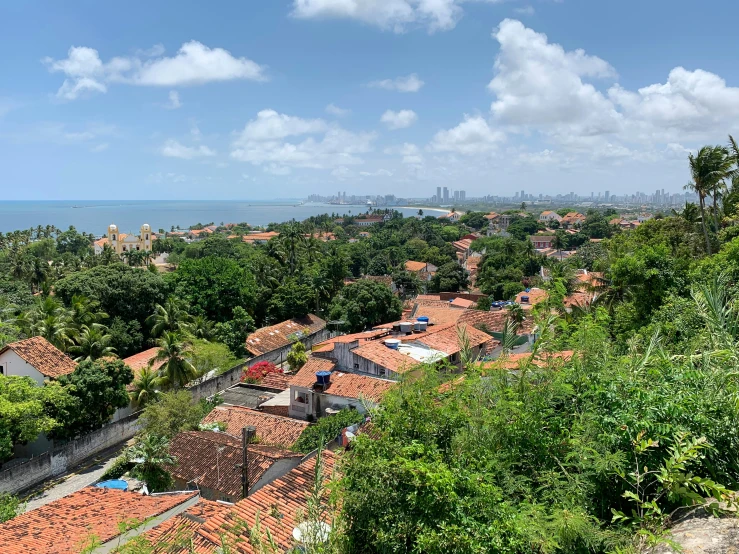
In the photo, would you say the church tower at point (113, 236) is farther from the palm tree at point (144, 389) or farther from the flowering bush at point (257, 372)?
the palm tree at point (144, 389)

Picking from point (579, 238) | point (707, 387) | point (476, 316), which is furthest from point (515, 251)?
point (707, 387)

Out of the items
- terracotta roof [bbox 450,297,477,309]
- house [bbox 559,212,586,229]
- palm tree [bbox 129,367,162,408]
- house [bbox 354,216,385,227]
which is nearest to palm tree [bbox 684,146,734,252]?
terracotta roof [bbox 450,297,477,309]

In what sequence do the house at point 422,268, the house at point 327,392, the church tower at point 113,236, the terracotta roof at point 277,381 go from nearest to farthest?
the house at point 327,392, the terracotta roof at point 277,381, the house at point 422,268, the church tower at point 113,236

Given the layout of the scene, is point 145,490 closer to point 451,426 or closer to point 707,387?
point 451,426

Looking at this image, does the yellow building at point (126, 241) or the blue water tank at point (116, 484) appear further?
the yellow building at point (126, 241)

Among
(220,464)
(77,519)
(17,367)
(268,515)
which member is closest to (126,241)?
(17,367)

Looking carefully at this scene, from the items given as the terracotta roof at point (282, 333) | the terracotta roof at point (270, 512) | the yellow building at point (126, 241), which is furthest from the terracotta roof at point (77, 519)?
the yellow building at point (126, 241)
